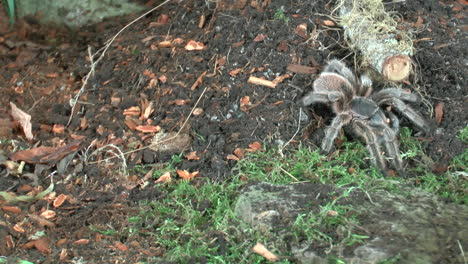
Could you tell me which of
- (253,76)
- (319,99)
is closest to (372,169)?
(319,99)

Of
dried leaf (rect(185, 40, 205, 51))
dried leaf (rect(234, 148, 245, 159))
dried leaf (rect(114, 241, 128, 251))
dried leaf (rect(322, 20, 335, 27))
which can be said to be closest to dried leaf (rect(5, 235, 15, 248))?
dried leaf (rect(114, 241, 128, 251))

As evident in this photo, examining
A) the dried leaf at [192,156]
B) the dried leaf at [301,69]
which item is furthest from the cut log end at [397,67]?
the dried leaf at [192,156]

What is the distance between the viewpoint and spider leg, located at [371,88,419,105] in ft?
13.0

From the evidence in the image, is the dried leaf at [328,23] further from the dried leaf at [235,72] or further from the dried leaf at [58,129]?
the dried leaf at [58,129]

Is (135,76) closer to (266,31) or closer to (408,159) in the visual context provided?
(266,31)

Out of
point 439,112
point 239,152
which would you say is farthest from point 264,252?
point 439,112

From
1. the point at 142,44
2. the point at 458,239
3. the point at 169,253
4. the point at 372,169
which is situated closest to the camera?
the point at 458,239

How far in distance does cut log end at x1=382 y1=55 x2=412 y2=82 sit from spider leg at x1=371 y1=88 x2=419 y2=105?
3.4 inches

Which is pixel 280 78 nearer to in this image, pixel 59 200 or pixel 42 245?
pixel 59 200

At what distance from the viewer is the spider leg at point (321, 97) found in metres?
3.94

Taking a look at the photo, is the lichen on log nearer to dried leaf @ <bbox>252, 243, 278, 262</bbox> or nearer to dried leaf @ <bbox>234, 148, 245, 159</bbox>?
dried leaf @ <bbox>234, 148, 245, 159</bbox>

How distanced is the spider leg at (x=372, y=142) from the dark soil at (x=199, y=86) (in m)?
0.24

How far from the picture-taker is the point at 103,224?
3293mm

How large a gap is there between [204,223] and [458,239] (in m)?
1.24
